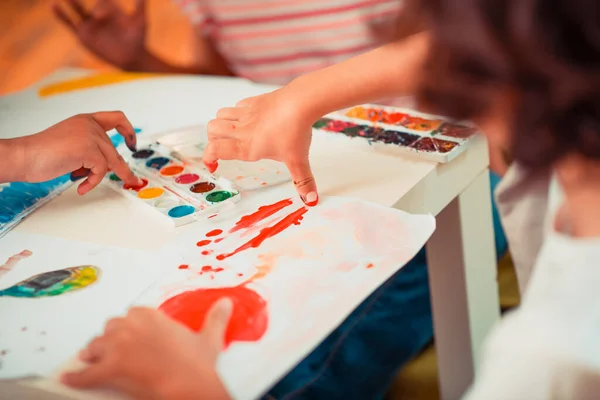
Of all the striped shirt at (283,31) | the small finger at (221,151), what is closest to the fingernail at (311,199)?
the small finger at (221,151)

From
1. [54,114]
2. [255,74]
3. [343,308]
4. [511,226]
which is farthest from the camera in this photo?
[255,74]

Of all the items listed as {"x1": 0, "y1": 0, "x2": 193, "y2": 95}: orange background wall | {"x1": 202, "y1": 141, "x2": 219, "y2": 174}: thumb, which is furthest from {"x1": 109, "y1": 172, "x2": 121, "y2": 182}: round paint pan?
{"x1": 0, "y1": 0, "x2": 193, "y2": 95}: orange background wall

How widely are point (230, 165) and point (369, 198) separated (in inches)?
6.9

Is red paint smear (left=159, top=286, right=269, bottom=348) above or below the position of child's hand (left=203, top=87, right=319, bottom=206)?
below

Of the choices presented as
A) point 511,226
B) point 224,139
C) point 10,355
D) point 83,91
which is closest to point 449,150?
point 511,226

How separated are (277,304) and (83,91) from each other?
2.21ft

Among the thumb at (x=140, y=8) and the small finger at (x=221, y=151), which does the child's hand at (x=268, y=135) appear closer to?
the small finger at (x=221, y=151)

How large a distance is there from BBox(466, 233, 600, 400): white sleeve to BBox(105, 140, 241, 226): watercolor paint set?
0.33 m

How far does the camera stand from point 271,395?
895mm

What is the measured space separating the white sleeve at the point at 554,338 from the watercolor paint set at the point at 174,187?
33cm

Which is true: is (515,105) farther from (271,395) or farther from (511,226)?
(271,395)

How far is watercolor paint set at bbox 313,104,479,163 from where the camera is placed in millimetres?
775

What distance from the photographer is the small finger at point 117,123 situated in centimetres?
82

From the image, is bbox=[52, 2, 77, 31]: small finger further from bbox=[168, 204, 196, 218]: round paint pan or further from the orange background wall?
the orange background wall
